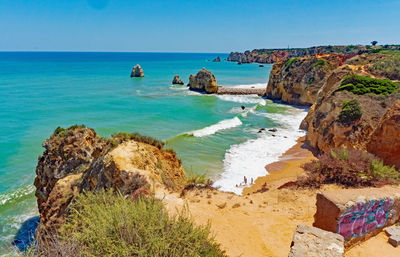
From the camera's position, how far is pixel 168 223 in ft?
15.8

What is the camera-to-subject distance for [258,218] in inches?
318

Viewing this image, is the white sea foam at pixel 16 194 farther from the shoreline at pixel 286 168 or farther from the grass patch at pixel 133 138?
the shoreline at pixel 286 168

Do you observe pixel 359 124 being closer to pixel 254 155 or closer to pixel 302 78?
pixel 254 155

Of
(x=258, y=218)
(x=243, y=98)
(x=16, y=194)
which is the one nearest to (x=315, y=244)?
A: (x=258, y=218)

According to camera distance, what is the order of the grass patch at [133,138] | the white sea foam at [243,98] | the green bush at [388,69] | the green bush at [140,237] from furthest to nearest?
the white sea foam at [243,98]
the green bush at [388,69]
the grass patch at [133,138]
the green bush at [140,237]

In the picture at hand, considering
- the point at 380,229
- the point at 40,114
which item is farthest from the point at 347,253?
the point at 40,114

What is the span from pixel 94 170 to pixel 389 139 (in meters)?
14.1

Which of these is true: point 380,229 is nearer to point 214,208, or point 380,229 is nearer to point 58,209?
point 214,208

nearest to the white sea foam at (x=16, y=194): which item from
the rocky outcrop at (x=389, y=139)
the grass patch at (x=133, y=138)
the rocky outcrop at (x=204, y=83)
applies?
the grass patch at (x=133, y=138)

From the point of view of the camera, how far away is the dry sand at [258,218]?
6.51 meters

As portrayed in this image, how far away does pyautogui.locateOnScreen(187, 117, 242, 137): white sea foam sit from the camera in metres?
27.0

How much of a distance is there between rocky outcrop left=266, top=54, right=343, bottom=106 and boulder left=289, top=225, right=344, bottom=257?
38292 mm

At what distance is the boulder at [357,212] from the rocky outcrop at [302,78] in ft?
118

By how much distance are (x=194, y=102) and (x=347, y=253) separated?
4052 cm
